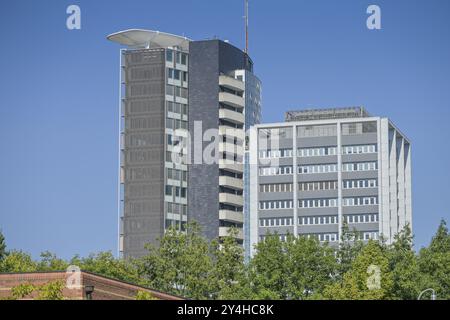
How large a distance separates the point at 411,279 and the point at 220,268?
74.3ft

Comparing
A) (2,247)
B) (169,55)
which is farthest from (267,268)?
(169,55)

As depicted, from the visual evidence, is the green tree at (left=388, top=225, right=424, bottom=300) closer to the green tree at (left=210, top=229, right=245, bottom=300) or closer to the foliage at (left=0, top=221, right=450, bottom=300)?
the foliage at (left=0, top=221, right=450, bottom=300)

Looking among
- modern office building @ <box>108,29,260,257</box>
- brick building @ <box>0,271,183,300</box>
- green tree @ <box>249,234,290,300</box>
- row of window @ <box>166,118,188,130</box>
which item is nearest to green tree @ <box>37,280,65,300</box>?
brick building @ <box>0,271,183,300</box>

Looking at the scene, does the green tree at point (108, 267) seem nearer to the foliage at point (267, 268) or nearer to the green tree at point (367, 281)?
the foliage at point (267, 268)

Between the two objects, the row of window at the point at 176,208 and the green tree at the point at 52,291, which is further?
the row of window at the point at 176,208

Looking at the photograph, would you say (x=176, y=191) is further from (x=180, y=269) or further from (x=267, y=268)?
(x=267, y=268)

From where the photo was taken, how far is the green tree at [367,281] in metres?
109

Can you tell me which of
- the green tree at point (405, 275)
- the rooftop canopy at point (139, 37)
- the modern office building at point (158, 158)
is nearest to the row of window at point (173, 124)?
the modern office building at point (158, 158)

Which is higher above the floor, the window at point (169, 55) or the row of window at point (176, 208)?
the window at point (169, 55)

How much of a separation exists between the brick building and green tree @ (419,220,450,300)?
171 ft

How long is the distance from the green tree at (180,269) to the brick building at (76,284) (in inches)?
1924

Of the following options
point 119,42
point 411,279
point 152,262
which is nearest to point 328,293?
point 411,279

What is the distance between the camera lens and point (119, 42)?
19762 centimetres

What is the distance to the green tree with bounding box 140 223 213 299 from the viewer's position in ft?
425
